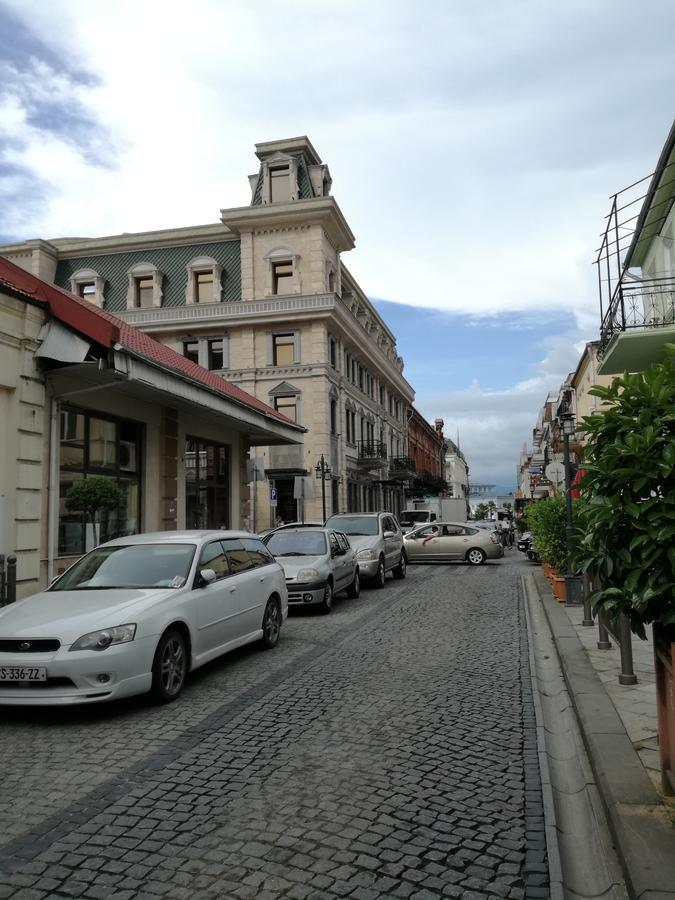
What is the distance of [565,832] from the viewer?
3.76 meters

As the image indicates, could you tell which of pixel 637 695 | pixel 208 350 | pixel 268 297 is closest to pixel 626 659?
pixel 637 695

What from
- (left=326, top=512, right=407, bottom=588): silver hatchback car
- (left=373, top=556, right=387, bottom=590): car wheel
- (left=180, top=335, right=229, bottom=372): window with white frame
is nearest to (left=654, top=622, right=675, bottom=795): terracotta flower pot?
(left=326, top=512, right=407, bottom=588): silver hatchback car

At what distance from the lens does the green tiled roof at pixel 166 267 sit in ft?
124

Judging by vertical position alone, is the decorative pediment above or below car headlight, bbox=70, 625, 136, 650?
above

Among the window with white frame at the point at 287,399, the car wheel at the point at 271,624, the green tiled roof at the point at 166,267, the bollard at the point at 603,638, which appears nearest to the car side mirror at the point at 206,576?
the car wheel at the point at 271,624

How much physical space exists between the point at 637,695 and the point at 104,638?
14.4 feet

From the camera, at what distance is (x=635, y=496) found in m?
3.79

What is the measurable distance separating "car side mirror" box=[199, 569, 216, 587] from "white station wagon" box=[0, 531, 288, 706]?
0.03 feet

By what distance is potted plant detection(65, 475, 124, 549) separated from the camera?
12.3m

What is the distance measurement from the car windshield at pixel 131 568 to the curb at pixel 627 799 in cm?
382

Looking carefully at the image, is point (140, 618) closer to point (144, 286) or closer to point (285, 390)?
point (285, 390)

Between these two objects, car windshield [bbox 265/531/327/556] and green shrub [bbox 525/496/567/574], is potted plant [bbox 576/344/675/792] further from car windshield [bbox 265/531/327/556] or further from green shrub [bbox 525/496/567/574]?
green shrub [bbox 525/496/567/574]

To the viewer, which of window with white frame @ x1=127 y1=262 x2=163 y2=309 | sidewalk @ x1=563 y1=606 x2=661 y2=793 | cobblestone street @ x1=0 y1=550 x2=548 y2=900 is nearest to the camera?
cobblestone street @ x1=0 y1=550 x2=548 y2=900

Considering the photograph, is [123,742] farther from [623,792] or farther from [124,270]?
[124,270]
